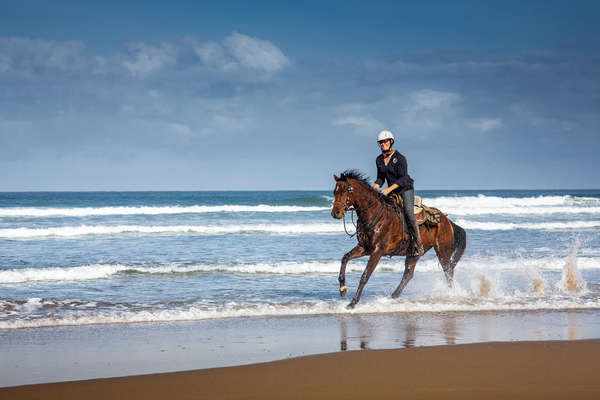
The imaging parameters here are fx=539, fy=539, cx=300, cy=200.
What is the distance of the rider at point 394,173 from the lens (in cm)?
845

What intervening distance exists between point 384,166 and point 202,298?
3.85 m

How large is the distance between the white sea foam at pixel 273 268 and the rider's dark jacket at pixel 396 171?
3.78 meters

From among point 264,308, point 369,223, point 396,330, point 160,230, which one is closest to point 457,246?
point 369,223

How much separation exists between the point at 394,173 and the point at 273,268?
192 inches

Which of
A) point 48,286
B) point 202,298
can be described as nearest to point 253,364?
point 202,298

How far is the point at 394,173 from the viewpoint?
8.66 m

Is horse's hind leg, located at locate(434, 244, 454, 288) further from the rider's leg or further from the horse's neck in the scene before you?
the horse's neck

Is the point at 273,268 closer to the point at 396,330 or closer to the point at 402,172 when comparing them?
the point at 402,172

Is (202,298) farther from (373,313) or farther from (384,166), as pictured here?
(384,166)

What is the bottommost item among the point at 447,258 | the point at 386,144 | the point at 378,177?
the point at 447,258

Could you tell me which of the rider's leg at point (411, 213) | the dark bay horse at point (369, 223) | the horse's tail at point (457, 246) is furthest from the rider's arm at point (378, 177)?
the horse's tail at point (457, 246)

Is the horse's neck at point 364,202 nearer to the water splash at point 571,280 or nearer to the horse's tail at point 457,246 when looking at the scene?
the horse's tail at point 457,246

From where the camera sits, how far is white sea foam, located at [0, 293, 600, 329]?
25.1ft

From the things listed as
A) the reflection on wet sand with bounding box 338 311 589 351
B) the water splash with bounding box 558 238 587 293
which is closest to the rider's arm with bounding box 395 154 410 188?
the reflection on wet sand with bounding box 338 311 589 351
